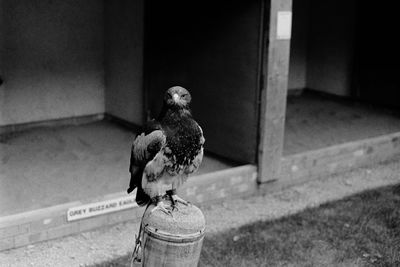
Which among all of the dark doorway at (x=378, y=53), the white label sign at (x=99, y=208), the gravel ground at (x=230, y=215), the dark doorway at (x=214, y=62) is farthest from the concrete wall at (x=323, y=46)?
the white label sign at (x=99, y=208)

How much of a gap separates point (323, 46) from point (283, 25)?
5215 mm

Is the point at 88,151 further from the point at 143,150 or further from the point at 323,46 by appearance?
the point at 323,46

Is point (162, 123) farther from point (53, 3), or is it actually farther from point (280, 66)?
point (53, 3)

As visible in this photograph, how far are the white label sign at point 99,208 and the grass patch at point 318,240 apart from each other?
63 centimetres

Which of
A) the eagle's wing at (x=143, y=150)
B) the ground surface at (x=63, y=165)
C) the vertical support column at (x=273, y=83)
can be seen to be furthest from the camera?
the vertical support column at (x=273, y=83)

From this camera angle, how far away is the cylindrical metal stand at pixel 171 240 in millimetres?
3146

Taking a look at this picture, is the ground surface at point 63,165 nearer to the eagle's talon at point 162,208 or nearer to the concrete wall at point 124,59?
the concrete wall at point 124,59

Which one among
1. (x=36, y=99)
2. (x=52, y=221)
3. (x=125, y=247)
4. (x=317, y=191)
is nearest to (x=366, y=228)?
(x=317, y=191)

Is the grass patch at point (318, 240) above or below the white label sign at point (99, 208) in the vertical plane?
below

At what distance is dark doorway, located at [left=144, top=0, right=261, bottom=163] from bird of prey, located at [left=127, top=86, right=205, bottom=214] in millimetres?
2861

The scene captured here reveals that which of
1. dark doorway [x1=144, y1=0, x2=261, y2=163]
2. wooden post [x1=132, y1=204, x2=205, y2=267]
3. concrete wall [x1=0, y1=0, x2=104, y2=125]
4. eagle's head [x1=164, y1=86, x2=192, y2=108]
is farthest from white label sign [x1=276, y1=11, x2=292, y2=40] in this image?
wooden post [x1=132, y1=204, x2=205, y2=267]

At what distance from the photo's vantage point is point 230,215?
609cm

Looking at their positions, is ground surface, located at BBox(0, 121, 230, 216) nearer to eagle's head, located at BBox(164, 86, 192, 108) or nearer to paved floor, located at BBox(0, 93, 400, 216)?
paved floor, located at BBox(0, 93, 400, 216)

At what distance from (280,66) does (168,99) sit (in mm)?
3202
